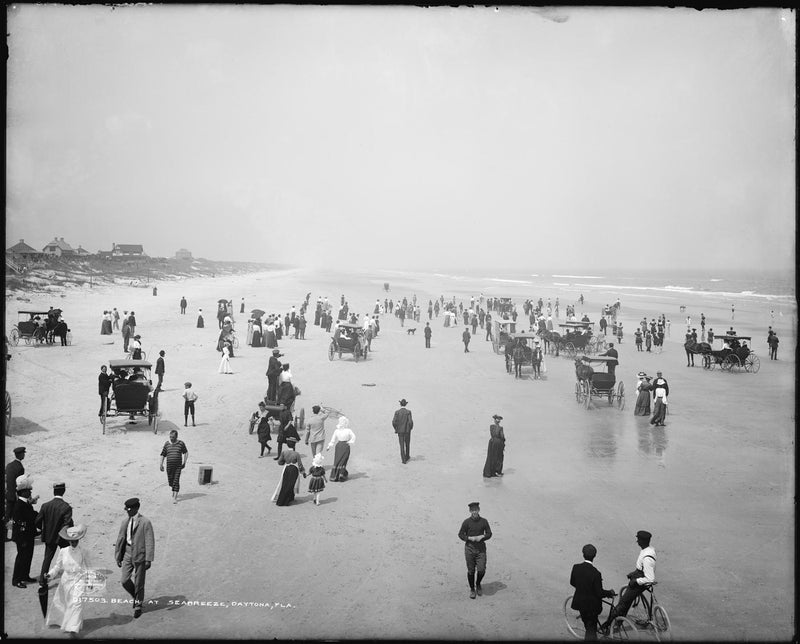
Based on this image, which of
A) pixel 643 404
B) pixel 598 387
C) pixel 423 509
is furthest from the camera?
pixel 598 387

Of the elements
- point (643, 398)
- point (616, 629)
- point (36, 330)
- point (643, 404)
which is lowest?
point (616, 629)

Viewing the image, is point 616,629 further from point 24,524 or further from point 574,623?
point 24,524

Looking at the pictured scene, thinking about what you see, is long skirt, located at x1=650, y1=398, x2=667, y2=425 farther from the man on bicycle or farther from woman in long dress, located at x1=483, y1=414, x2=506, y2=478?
the man on bicycle

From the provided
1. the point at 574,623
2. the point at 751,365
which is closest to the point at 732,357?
the point at 751,365

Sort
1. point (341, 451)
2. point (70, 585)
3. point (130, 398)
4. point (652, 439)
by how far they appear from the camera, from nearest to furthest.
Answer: point (70, 585) → point (341, 451) → point (130, 398) → point (652, 439)

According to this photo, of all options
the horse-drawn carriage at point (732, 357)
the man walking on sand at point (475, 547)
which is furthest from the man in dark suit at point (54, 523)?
the horse-drawn carriage at point (732, 357)

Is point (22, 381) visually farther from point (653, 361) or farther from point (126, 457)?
point (653, 361)
